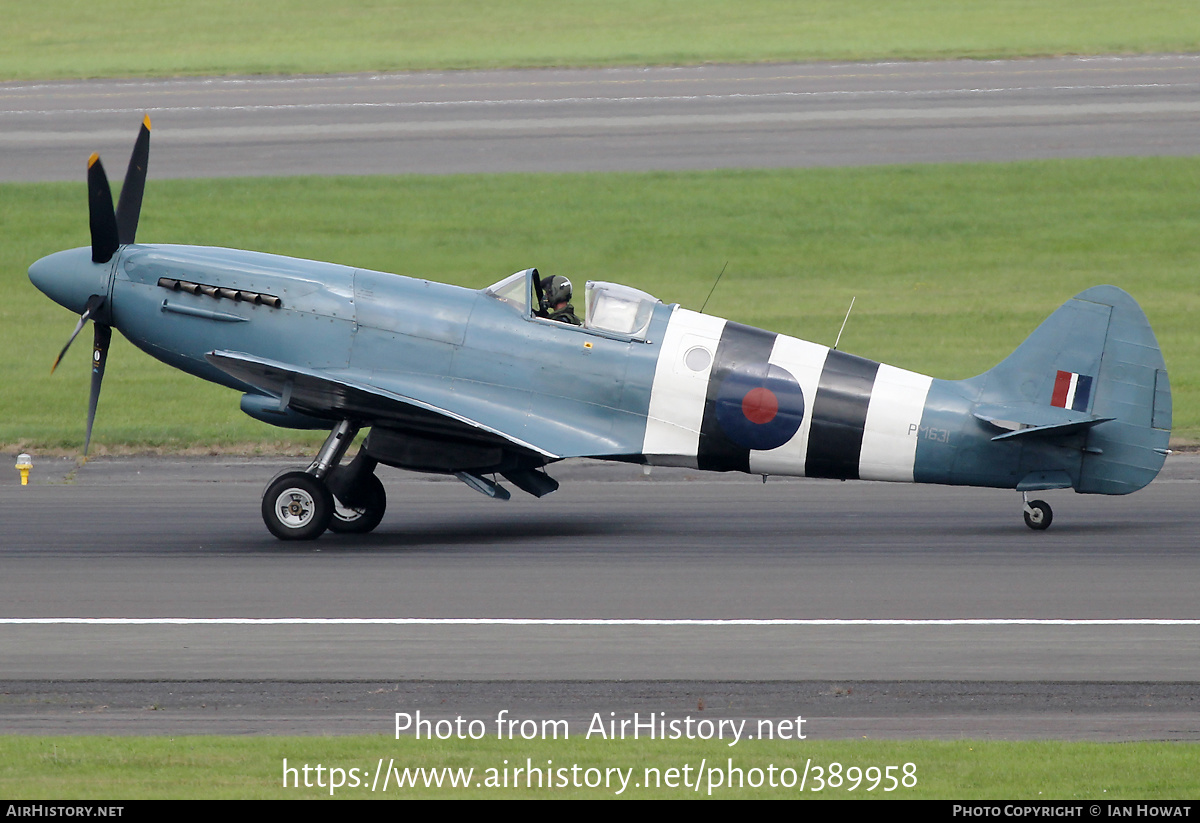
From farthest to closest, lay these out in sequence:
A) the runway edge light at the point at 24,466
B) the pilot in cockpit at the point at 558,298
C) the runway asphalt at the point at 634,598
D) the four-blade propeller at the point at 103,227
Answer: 1. the runway edge light at the point at 24,466
2. the pilot in cockpit at the point at 558,298
3. the four-blade propeller at the point at 103,227
4. the runway asphalt at the point at 634,598

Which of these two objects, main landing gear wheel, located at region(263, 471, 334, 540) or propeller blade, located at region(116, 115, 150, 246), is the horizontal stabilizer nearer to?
main landing gear wheel, located at region(263, 471, 334, 540)

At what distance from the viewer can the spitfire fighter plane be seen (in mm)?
13195

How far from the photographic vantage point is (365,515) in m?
14.3

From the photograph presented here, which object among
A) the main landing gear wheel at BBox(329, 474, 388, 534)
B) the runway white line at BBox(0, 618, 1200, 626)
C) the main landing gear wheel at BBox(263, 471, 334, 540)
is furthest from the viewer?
the main landing gear wheel at BBox(329, 474, 388, 534)

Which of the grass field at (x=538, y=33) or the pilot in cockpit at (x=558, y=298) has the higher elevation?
the grass field at (x=538, y=33)

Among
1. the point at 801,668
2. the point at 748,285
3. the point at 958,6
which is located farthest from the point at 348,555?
the point at 958,6

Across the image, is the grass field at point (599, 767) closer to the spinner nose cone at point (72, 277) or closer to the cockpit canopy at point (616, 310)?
the cockpit canopy at point (616, 310)

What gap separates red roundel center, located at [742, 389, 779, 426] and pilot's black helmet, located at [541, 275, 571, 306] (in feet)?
6.71

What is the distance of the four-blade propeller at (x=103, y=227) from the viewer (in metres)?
13.8

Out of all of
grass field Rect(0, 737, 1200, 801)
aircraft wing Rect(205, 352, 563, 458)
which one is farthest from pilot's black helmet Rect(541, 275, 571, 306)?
grass field Rect(0, 737, 1200, 801)

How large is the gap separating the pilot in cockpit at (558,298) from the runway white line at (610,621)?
3.87 metres

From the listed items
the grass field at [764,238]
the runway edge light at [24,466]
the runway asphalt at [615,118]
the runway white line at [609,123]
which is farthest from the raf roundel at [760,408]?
the runway white line at [609,123]

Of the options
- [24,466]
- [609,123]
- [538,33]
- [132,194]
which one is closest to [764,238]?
[609,123]

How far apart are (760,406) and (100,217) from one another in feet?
21.6
